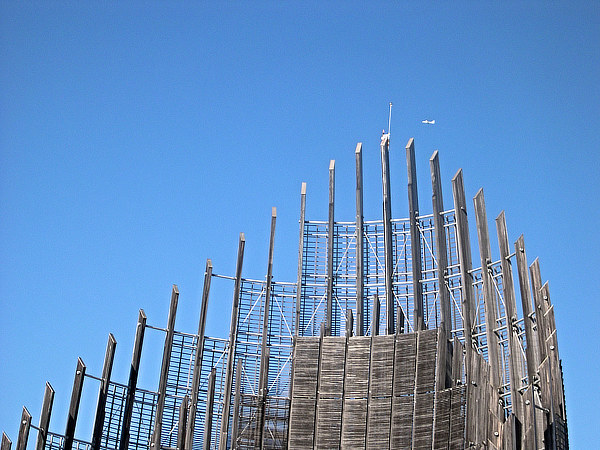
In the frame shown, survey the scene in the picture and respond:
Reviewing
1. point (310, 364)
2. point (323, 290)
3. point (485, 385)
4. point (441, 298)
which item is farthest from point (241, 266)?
point (485, 385)

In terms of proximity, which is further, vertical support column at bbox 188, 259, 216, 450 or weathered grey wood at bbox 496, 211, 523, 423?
vertical support column at bbox 188, 259, 216, 450

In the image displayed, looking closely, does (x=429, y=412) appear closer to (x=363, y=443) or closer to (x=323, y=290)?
(x=363, y=443)

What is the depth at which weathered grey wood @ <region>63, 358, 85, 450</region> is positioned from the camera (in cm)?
2208

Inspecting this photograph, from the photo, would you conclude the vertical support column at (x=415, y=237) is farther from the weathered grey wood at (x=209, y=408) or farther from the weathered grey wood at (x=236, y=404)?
the weathered grey wood at (x=209, y=408)

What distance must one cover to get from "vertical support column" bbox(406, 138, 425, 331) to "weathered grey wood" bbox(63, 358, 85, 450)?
8.29m

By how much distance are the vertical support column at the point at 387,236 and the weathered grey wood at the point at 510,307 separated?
5407 millimetres

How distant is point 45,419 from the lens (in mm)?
21719

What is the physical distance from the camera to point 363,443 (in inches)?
923

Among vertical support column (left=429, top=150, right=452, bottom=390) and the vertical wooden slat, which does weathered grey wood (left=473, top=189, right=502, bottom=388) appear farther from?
the vertical wooden slat

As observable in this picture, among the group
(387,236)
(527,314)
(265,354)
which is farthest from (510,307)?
(265,354)

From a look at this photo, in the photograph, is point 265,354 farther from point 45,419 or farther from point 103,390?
point 45,419

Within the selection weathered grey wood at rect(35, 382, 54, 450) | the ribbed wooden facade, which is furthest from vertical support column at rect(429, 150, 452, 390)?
weathered grey wood at rect(35, 382, 54, 450)

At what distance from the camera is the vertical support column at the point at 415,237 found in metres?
24.8

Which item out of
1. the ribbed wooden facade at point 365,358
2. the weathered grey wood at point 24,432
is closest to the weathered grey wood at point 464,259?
the ribbed wooden facade at point 365,358
